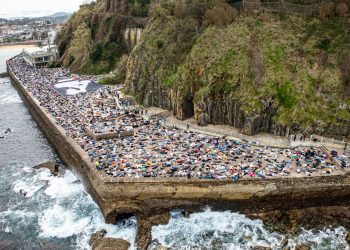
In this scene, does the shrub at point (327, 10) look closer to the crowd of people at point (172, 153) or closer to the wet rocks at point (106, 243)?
the crowd of people at point (172, 153)

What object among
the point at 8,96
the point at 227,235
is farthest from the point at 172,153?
the point at 8,96

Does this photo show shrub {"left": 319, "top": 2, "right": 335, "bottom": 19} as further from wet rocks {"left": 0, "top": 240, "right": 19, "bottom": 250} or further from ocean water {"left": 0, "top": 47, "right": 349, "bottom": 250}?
wet rocks {"left": 0, "top": 240, "right": 19, "bottom": 250}

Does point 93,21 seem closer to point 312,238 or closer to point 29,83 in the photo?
point 29,83

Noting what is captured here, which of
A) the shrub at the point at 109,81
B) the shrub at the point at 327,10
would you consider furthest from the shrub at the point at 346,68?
the shrub at the point at 109,81

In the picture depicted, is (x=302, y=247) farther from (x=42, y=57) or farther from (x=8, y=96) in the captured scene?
(x=42, y=57)

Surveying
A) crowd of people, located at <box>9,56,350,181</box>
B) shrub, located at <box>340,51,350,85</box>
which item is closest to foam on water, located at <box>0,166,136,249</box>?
crowd of people, located at <box>9,56,350,181</box>

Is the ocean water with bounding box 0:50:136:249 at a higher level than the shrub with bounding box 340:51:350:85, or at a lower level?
lower

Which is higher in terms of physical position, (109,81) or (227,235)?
(109,81)
